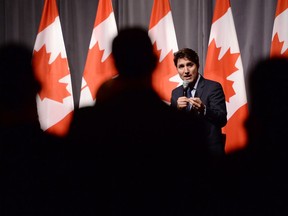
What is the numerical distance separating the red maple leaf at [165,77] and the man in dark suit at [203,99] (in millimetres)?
440

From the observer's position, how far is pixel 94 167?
2.78 meters

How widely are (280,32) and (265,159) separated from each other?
3.57 feet

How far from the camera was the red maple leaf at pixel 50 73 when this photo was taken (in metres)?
3.15

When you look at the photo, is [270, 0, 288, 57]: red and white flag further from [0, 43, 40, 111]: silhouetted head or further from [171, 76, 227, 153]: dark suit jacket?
[0, 43, 40, 111]: silhouetted head

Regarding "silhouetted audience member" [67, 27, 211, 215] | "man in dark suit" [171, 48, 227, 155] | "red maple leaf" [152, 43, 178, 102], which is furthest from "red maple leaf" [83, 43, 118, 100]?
"man in dark suit" [171, 48, 227, 155]

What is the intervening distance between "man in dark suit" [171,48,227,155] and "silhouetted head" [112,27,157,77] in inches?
22.3

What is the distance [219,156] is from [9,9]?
2628 millimetres

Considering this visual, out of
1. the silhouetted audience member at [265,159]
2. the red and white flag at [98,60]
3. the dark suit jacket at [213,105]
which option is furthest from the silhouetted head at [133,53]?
the silhouetted audience member at [265,159]

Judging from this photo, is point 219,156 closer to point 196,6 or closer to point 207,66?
point 207,66

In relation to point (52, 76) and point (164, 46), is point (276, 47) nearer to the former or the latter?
point (164, 46)

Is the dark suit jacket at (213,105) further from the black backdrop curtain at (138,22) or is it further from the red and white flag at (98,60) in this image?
the red and white flag at (98,60)

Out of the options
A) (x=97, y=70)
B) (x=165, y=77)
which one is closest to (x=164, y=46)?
(x=165, y=77)

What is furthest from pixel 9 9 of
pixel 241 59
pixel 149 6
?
pixel 241 59

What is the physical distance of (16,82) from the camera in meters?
3.15
